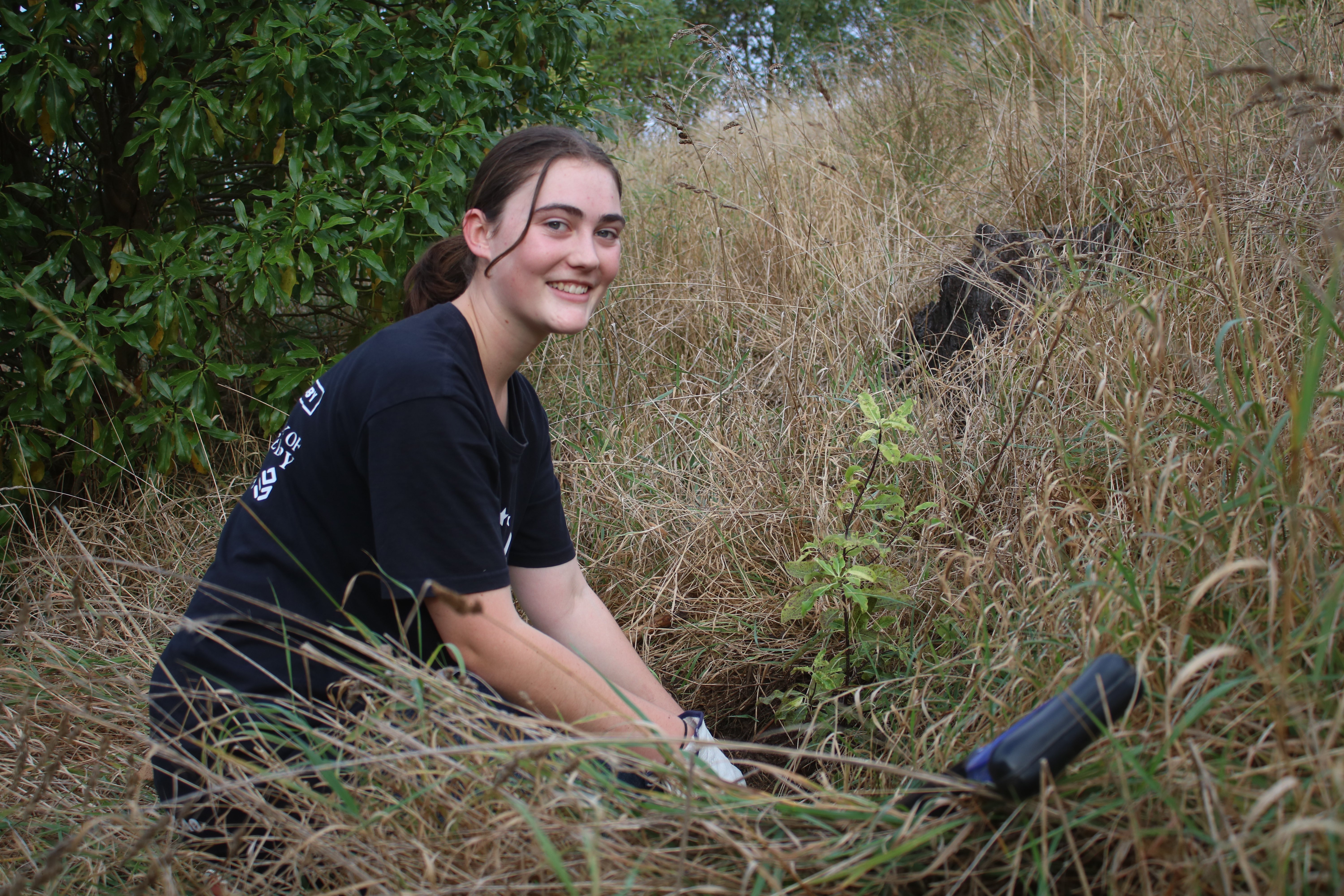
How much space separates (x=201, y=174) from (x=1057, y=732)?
135 inches

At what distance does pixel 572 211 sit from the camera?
1965mm

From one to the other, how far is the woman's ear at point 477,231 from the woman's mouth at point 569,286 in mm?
176

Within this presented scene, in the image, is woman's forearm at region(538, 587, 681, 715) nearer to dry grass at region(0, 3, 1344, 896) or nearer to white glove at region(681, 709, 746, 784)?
white glove at region(681, 709, 746, 784)

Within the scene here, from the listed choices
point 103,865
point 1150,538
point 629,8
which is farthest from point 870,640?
point 629,8

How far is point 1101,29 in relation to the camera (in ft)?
12.4

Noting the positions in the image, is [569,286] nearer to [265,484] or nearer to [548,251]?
[548,251]

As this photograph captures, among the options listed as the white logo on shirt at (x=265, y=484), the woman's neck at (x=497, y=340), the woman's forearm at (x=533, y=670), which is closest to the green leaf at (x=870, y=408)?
the woman's neck at (x=497, y=340)

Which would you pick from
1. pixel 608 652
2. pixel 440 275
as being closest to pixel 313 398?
pixel 440 275

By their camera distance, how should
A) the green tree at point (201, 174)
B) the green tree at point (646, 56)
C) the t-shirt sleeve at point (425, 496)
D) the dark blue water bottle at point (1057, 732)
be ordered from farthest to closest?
the green tree at point (646, 56) < the green tree at point (201, 174) < the t-shirt sleeve at point (425, 496) < the dark blue water bottle at point (1057, 732)

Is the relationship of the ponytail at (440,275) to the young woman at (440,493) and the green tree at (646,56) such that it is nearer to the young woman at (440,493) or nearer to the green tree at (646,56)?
the young woman at (440,493)

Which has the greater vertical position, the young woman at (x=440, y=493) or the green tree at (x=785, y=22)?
the green tree at (x=785, y=22)

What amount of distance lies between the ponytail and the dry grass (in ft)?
3.03

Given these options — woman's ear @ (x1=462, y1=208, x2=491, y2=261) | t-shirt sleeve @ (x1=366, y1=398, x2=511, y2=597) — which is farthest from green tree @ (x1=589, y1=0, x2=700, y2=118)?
t-shirt sleeve @ (x1=366, y1=398, x2=511, y2=597)

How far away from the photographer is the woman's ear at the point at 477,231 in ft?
6.58
